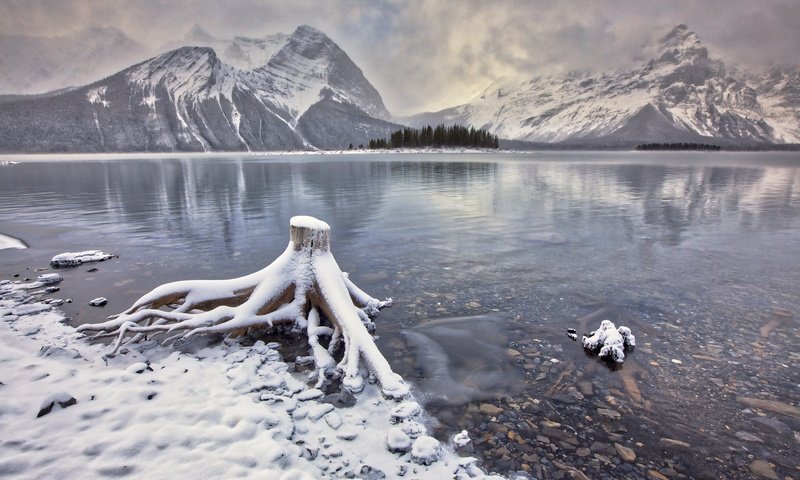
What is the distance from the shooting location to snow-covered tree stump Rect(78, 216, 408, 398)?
828 cm

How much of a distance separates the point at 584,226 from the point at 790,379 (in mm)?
15326

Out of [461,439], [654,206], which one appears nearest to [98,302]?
[461,439]

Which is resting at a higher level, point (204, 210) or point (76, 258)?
point (204, 210)

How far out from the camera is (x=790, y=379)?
744 centimetres

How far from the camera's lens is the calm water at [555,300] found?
20.4ft

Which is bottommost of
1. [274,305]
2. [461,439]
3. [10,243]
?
[461,439]

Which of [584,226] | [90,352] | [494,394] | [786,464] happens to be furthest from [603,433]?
[584,226]

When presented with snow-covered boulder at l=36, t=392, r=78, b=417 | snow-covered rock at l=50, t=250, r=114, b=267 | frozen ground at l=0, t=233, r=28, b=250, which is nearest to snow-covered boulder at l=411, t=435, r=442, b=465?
snow-covered boulder at l=36, t=392, r=78, b=417

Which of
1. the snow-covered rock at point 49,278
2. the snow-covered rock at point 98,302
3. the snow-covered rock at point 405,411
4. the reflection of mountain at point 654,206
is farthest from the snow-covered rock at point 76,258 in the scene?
the reflection of mountain at point 654,206

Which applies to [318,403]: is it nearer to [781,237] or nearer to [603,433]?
[603,433]

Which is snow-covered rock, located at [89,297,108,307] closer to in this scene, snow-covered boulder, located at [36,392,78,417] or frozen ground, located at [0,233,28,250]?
snow-covered boulder, located at [36,392,78,417]

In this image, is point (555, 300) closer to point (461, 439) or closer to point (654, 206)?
point (461, 439)

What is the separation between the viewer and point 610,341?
328 inches

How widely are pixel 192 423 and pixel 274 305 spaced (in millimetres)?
3691
